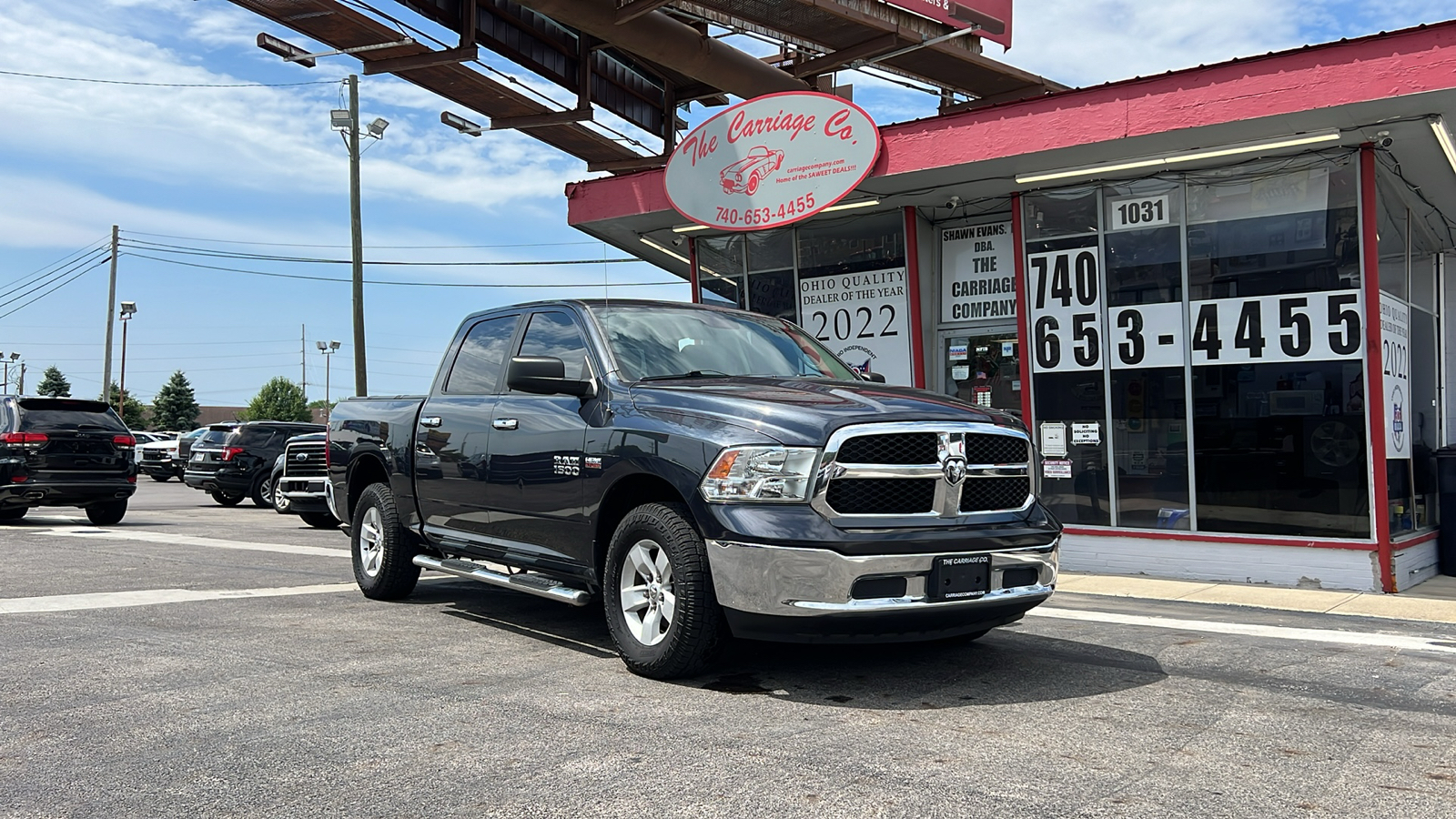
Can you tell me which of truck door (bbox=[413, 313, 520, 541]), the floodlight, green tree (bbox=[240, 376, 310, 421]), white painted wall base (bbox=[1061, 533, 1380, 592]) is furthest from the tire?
green tree (bbox=[240, 376, 310, 421])

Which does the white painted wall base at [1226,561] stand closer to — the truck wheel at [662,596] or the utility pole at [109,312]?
the truck wheel at [662,596]

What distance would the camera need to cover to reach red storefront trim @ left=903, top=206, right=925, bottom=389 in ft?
41.8

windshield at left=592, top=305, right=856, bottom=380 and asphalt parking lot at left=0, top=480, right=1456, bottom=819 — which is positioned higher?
windshield at left=592, top=305, right=856, bottom=380

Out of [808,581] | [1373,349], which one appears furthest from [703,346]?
[1373,349]

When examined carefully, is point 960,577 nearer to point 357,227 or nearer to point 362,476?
point 362,476

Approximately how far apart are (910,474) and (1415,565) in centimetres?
752

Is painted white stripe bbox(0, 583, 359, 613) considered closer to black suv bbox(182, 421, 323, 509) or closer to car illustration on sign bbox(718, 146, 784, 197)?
car illustration on sign bbox(718, 146, 784, 197)

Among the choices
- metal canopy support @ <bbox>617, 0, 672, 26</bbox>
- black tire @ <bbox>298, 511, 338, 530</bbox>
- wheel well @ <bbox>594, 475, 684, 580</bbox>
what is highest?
metal canopy support @ <bbox>617, 0, 672, 26</bbox>

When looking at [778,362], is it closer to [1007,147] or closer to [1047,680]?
[1047,680]

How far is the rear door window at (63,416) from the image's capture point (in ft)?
49.8

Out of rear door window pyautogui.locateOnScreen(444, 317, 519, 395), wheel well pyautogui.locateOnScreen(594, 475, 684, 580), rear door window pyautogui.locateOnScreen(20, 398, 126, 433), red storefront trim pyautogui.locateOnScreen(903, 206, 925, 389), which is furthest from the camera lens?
rear door window pyautogui.locateOnScreen(20, 398, 126, 433)

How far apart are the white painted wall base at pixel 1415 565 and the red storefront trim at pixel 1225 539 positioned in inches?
14.6

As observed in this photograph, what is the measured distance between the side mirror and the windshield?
11.3 inches

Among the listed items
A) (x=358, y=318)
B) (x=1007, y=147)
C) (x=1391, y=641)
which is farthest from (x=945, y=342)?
(x=358, y=318)
